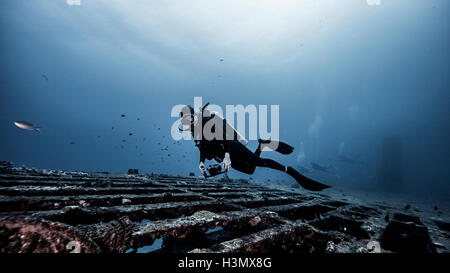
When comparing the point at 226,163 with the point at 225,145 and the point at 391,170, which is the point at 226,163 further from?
the point at 391,170

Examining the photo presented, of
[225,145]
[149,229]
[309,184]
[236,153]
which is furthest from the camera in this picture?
[236,153]

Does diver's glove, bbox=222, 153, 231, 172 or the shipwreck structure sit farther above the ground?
diver's glove, bbox=222, 153, 231, 172

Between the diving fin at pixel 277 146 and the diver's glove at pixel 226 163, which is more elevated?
the diving fin at pixel 277 146

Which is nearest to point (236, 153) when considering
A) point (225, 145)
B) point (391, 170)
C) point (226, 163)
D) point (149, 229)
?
point (225, 145)

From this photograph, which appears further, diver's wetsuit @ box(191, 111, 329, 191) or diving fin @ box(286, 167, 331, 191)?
diver's wetsuit @ box(191, 111, 329, 191)

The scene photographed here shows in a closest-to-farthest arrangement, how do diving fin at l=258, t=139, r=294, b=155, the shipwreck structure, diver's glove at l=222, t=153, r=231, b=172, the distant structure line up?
the shipwreck structure
diver's glove at l=222, t=153, r=231, b=172
diving fin at l=258, t=139, r=294, b=155
the distant structure

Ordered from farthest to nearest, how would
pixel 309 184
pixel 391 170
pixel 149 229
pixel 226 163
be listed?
1. pixel 391 170
2. pixel 309 184
3. pixel 226 163
4. pixel 149 229

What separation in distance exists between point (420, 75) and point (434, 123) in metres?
27.3

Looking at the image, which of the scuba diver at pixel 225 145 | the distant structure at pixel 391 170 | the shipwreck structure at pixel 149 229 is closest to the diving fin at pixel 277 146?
the scuba diver at pixel 225 145

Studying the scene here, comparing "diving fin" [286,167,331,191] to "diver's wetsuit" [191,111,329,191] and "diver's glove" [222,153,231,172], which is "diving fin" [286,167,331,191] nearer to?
"diver's wetsuit" [191,111,329,191]

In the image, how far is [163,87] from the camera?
106 meters

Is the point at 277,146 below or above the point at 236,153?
above

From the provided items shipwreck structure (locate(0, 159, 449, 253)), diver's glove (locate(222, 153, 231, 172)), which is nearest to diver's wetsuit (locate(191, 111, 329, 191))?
diver's glove (locate(222, 153, 231, 172))

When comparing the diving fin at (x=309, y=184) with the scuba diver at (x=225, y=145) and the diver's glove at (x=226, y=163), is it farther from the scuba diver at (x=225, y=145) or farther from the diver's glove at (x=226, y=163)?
the diver's glove at (x=226, y=163)
